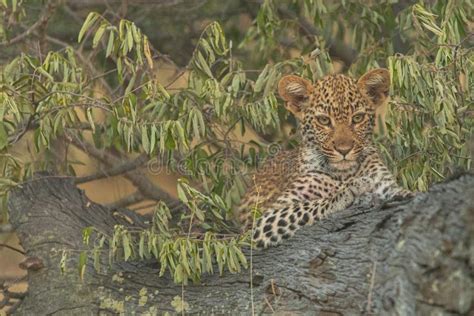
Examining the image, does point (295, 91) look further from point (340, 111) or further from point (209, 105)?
point (209, 105)

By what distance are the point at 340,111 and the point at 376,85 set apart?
331mm

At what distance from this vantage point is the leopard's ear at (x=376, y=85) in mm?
7375

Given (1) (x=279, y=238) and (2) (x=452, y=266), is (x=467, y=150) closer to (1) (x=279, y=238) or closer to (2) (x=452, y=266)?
(1) (x=279, y=238)

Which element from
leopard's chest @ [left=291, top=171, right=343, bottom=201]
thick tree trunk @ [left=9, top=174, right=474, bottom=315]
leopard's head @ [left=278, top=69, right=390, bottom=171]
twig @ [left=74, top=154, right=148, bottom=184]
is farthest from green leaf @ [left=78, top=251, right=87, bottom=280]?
twig @ [left=74, top=154, right=148, bottom=184]

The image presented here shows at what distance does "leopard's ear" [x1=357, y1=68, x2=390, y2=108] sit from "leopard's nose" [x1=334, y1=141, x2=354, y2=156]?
403mm

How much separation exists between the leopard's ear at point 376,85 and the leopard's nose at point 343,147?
40 centimetres

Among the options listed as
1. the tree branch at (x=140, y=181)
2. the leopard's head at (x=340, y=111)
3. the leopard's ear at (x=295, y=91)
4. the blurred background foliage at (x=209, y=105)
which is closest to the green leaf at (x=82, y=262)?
the blurred background foliage at (x=209, y=105)

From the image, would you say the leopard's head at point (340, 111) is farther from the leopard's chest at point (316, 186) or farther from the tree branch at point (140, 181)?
the tree branch at point (140, 181)

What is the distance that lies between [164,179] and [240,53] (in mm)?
1393

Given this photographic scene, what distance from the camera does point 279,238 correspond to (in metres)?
6.59

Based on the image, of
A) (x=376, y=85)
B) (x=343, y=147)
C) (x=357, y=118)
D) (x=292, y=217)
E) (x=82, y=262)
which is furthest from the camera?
(x=376, y=85)

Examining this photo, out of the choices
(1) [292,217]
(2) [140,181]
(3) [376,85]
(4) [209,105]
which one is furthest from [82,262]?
(2) [140,181]

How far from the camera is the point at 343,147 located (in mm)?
7176

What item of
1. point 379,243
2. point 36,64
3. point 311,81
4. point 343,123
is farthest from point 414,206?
point 36,64
